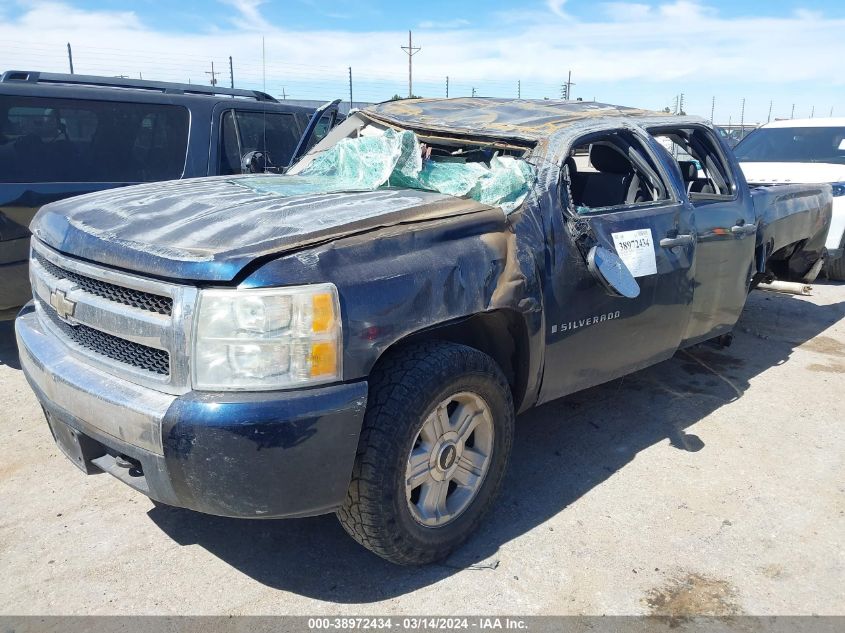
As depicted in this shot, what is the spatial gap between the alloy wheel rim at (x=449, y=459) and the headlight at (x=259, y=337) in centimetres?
59

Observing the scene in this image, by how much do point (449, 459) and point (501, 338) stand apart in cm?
58

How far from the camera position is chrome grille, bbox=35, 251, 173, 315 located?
7.69 ft

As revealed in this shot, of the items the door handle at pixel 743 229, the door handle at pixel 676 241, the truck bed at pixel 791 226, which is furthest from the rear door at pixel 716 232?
the truck bed at pixel 791 226

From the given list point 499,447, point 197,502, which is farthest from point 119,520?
point 499,447

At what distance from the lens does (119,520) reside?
305cm

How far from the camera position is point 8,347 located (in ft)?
17.1

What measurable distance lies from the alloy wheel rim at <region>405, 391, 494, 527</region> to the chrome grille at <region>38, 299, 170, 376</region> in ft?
3.07

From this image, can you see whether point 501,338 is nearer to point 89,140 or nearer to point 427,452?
point 427,452

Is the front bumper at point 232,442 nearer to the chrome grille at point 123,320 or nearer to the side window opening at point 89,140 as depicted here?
the chrome grille at point 123,320

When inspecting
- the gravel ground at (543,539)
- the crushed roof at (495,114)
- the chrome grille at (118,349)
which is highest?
the crushed roof at (495,114)

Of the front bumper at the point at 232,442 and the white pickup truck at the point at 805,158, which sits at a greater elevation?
the white pickup truck at the point at 805,158

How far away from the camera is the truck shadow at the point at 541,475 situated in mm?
2738

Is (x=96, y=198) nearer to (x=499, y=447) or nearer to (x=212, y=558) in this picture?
(x=212, y=558)

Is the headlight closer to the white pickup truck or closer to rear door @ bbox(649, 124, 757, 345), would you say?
rear door @ bbox(649, 124, 757, 345)
